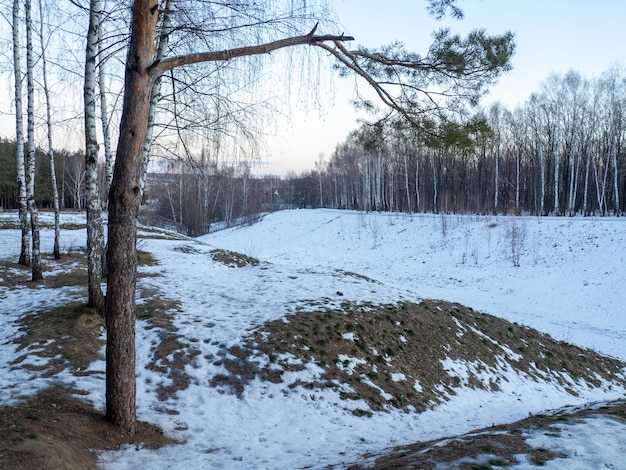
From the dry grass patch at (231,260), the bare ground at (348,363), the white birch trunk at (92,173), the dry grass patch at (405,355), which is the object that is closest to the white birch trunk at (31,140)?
the bare ground at (348,363)

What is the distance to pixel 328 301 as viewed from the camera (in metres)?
8.80

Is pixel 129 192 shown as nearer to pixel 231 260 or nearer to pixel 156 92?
pixel 156 92

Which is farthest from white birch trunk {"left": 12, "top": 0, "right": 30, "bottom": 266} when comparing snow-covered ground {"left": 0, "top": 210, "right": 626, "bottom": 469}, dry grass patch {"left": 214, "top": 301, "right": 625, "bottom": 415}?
dry grass patch {"left": 214, "top": 301, "right": 625, "bottom": 415}

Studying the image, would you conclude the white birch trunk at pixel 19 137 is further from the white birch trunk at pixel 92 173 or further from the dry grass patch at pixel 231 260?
the dry grass patch at pixel 231 260

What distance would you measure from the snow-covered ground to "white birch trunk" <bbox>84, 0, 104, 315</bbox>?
41.3 inches

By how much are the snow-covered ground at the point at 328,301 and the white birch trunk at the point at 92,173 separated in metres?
1.05

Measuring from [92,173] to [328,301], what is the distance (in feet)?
16.7

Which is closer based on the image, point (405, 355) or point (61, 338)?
point (61, 338)

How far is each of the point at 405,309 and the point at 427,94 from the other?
5.01m

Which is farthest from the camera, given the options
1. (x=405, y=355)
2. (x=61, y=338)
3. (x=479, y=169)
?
(x=479, y=169)

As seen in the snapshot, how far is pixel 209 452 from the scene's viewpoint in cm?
425

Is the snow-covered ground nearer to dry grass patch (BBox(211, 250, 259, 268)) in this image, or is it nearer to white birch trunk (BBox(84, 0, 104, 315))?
dry grass patch (BBox(211, 250, 259, 268))

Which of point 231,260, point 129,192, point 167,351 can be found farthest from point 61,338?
point 231,260

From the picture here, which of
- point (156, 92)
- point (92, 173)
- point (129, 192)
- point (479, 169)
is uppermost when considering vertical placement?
point (479, 169)
